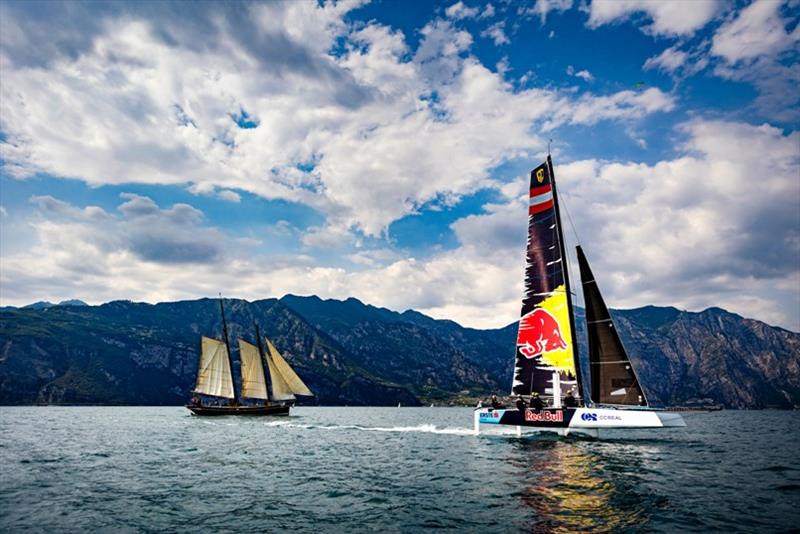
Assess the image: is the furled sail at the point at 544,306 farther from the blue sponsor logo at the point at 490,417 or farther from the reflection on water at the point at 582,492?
the reflection on water at the point at 582,492

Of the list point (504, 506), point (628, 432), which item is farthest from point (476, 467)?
point (628, 432)

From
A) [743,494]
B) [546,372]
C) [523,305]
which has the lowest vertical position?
[743,494]

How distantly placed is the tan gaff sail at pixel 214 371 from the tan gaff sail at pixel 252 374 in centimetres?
400

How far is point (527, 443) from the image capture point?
147 feet

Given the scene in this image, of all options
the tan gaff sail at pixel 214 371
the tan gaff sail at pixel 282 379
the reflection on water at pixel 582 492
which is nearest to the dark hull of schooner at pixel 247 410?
the tan gaff sail at pixel 282 379

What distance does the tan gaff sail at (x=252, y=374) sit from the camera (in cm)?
11719

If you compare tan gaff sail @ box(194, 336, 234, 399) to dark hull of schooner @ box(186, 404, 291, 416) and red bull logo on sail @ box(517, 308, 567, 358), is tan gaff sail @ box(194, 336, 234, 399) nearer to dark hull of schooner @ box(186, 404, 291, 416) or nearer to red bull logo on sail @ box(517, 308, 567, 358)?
dark hull of schooner @ box(186, 404, 291, 416)

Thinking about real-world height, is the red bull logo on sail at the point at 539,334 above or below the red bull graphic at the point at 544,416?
above

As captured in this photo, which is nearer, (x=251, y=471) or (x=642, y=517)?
(x=642, y=517)

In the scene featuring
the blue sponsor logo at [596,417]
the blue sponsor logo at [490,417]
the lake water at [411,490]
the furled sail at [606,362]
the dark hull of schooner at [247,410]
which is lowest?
the lake water at [411,490]

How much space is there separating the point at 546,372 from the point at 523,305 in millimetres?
6750

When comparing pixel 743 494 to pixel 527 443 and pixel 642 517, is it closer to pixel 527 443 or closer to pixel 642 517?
pixel 642 517

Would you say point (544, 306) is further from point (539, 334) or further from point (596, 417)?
point (596, 417)

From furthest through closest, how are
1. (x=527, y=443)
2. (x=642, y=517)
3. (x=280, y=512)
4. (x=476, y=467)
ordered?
(x=527, y=443) → (x=476, y=467) → (x=280, y=512) → (x=642, y=517)
